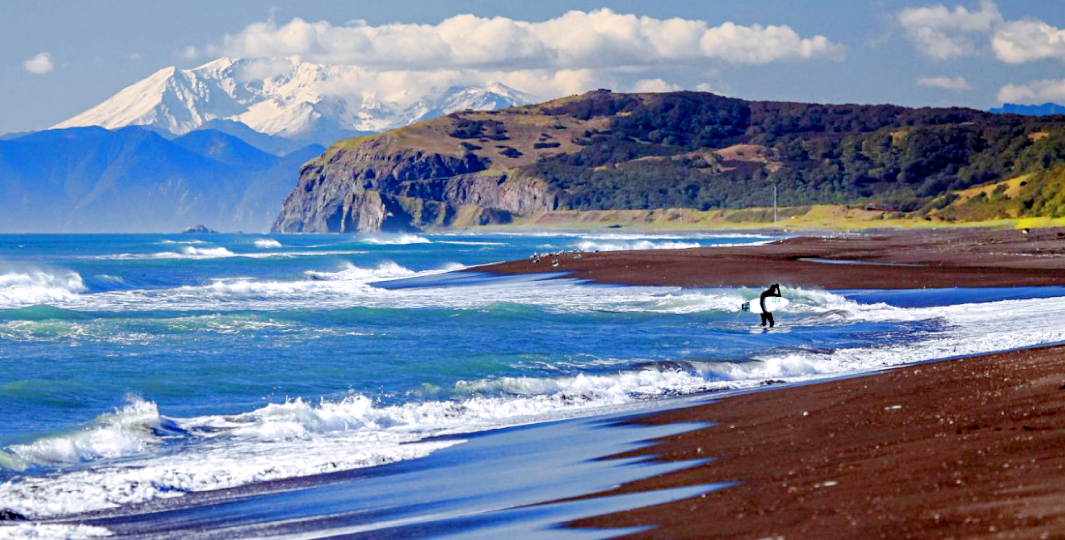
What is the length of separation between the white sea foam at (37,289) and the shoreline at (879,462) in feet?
111

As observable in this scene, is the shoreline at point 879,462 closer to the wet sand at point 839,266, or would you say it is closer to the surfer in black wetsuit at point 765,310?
the surfer in black wetsuit at point 765,310

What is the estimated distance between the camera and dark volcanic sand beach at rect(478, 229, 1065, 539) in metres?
7.66

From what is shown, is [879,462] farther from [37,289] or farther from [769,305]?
[37,289]

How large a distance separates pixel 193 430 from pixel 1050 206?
371 feet

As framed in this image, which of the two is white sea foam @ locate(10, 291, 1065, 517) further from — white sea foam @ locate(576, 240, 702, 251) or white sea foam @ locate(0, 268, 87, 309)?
white sea foam @ locate(576, 240, 702, 251)

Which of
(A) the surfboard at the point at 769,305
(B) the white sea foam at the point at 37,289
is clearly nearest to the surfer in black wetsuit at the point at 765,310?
(A) the surfboard at the point at 769,305

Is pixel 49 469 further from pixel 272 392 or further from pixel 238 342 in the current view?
pixel 238 342

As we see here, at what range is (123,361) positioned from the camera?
23.2 metres

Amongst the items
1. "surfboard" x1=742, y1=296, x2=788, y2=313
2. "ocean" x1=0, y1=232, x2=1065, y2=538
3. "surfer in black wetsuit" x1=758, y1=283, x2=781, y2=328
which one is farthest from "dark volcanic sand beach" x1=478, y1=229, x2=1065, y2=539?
"surfboard" x1=742, y1=296, x2=788, y2=313

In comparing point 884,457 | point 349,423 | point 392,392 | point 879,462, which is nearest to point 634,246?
point 392,392

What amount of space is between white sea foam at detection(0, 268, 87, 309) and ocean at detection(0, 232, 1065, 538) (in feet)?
17.9

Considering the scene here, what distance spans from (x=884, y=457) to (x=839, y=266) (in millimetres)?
46148

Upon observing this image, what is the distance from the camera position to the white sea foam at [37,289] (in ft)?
153

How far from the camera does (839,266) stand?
180ft
